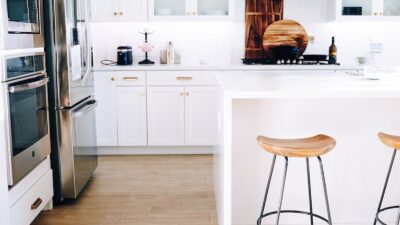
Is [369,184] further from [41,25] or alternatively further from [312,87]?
[41,25]

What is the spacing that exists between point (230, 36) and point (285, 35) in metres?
0.62

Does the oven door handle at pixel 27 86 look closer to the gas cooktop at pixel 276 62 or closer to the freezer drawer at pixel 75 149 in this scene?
the freezer drawer at pixel 75 149

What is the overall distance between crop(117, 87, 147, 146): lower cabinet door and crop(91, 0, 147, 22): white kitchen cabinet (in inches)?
31.0

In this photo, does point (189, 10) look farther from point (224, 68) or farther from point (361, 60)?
point (361, 60)

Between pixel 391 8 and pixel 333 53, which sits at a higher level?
pixel 391 8

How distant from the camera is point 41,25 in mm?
3131

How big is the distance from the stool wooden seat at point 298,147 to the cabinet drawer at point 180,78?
8.10 feet

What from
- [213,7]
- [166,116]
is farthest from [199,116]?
[213,7]

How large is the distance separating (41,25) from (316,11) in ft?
11.1

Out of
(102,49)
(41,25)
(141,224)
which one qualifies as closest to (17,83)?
(41,25)

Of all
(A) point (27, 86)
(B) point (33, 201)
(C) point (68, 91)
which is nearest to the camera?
(A) point (27, 86)

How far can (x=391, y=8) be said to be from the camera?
529 cm

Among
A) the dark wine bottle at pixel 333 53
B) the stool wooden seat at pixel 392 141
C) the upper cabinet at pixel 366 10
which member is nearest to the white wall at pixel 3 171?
the stool wooden seat at pixel 392 141

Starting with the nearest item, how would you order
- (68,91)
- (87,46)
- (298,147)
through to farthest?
(298,147)
(68,91)
(87,46)
